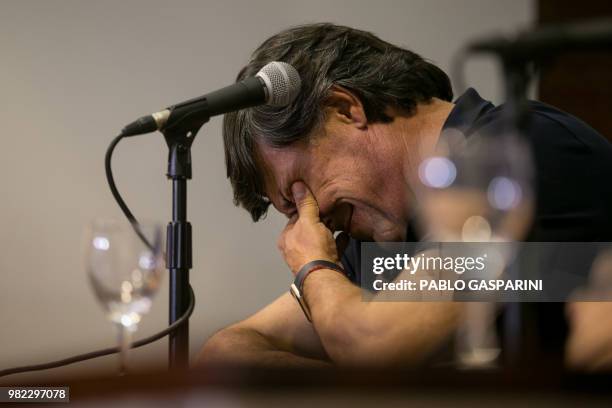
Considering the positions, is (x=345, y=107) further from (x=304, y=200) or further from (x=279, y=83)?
(x=279, y=83)

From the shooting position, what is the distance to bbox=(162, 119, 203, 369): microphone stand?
45.6 inches

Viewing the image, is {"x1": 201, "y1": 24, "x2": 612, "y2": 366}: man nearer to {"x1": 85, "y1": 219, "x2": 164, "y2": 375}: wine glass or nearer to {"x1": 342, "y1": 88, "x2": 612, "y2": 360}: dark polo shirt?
{"x1": 342, "y1": 88, "x2": 612, "y2": 360}: dark polo shirt

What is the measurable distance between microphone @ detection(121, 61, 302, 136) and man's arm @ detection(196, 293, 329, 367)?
1.94 feet

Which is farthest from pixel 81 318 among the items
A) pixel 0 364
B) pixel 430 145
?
pixel 430 145

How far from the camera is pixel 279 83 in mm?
1291

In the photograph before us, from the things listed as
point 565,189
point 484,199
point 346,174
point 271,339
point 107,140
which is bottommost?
point 271,339

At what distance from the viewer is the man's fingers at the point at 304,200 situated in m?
1.69

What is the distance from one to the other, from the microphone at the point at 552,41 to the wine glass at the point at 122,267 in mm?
506

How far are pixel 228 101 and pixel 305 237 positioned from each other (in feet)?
1.61

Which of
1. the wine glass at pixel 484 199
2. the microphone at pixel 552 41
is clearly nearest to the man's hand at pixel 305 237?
the wine glass at pixel 484 199

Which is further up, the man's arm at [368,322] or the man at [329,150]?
the man at [329,150]

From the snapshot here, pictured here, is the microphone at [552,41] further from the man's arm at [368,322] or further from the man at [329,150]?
the man at [329,150]

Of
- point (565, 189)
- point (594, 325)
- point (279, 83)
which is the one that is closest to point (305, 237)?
point (279, 83)

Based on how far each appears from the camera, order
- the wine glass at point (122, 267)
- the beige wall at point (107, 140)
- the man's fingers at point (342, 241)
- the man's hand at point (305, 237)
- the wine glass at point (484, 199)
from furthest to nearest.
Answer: the beige wall at point (107, 140) < the man's fingers at point (342, 241) < the man's hand at point (305, 237) < the wine glass at point (122, 267) < the wine glass at point (484, 199)
